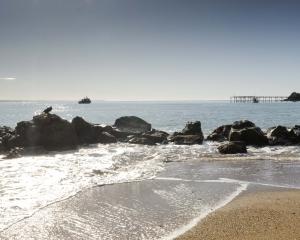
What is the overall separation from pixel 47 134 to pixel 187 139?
1456 centimetres

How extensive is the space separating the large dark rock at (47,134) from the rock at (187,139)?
1067 centimetres

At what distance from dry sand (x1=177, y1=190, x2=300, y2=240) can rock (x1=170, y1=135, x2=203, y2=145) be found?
2517 cm

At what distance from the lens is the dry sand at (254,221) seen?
11.4m

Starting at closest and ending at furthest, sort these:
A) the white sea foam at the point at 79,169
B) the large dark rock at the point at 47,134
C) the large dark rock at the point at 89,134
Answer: the white sea foam at the point at 79,169, the large dark rock at the point at 47,134, the large dark rock at the point at 89,134

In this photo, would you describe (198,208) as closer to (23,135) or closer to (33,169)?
(33,169)

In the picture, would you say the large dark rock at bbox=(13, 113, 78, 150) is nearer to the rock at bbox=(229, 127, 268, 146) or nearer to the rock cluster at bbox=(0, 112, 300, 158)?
the rock cluster at bbox=(0, 112, 300, 158)

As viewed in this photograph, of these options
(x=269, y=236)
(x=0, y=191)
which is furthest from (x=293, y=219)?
(x=0, y=191)

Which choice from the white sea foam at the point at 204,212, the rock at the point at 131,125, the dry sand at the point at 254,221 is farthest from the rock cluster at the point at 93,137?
the dry sand at the point at 254,221

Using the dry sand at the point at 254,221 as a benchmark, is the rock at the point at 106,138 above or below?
below

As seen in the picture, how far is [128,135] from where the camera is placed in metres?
46.6

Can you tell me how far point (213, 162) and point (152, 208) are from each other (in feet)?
42.2

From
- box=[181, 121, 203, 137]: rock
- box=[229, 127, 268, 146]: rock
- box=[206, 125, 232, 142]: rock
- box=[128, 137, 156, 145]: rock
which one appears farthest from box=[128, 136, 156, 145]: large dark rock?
box=[229, 127, 268, 146]: rock

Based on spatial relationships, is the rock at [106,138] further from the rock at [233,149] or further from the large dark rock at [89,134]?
the rock at [233,149]

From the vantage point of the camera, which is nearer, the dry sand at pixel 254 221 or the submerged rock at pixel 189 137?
the dry sand at pixel 254 221
